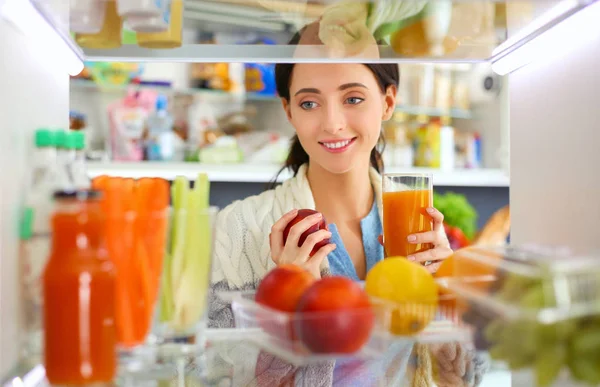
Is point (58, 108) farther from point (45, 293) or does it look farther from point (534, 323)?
point (534, 323)

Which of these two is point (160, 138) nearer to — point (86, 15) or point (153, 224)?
point (86, 15)

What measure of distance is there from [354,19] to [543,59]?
40cm

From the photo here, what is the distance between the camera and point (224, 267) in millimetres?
1824

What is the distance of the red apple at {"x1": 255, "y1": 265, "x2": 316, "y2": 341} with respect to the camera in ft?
3.05

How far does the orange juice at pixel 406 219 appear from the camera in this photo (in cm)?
143

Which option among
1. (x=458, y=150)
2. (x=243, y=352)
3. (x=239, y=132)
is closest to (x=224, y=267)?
(x=243, y=352)

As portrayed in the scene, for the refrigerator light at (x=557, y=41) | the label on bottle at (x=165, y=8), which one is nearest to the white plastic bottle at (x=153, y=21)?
the label on bottle at (x=165, y=8)

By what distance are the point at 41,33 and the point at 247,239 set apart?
37.1 inches

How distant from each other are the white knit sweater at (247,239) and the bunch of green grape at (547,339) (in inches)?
35.9

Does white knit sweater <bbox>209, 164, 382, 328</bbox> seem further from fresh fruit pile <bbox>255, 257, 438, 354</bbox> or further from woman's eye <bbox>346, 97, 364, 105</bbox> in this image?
fresh fruit pile <bbox>255, 257, 438, 354</bbox>

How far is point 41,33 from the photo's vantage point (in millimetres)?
1047

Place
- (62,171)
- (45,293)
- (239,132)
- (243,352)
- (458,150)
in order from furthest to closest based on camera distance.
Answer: (458,150), (239,132), (243,352), (62,171), (45,293)

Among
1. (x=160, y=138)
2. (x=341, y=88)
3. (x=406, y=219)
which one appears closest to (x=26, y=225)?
(x=406, y=219)

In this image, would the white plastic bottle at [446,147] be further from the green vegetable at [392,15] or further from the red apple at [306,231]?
the green vegetable at [392,15]
